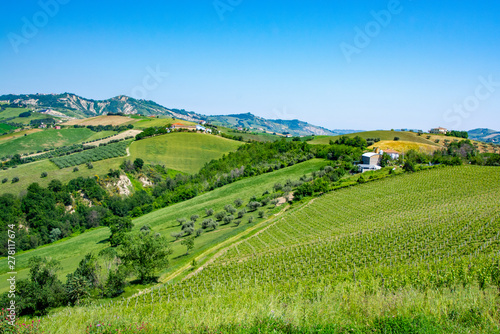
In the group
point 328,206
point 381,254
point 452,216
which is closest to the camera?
point 381,254

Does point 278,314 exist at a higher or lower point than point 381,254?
higher

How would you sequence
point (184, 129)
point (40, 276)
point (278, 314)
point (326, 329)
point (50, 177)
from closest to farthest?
point (326, 329) → point (278, 314) → point (40, 276) → point (50, 177) → point (184, 129)

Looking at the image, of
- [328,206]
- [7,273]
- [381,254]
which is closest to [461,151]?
[328,206]

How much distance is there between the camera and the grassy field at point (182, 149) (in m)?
120

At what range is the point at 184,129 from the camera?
538 feet

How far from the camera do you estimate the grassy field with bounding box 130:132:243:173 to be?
12006 cm

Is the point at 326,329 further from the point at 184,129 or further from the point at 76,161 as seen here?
the point at 184,129

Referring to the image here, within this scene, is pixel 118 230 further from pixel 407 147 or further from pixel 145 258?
pixel 407 147

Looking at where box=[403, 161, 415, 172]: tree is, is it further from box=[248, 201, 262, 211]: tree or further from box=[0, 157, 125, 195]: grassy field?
box=[0, 157, 125, 195]: grassy field

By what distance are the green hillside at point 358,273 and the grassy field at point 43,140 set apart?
507ft

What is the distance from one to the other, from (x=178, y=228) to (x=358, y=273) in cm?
4698

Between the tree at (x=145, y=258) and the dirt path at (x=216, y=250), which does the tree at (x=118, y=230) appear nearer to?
the tree at (x=145, y=258)

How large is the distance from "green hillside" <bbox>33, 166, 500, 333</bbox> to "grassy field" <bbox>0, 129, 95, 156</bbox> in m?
154

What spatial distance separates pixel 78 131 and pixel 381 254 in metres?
199
